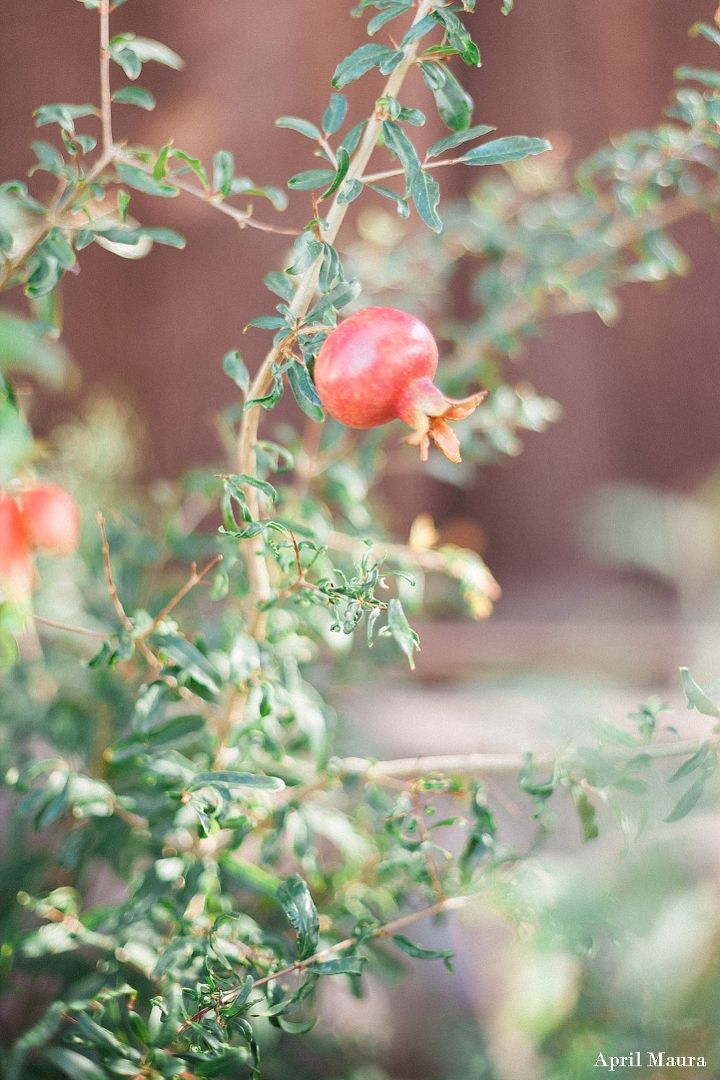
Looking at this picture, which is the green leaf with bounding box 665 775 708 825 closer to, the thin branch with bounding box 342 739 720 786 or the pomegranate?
the thin branch with bounding box 342 739 720 786

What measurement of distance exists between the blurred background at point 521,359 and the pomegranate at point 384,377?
0.71m

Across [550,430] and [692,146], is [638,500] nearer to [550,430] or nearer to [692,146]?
[550,430]

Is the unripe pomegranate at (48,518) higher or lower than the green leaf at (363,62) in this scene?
lower

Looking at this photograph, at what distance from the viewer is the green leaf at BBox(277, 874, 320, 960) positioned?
0.54 meters

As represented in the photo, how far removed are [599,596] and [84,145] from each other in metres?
1.51

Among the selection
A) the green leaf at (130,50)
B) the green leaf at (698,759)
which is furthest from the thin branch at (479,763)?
the green leaf at (130,50)

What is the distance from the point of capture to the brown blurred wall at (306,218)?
4.56 feet

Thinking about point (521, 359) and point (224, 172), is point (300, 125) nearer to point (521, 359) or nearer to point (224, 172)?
point (224, 172)

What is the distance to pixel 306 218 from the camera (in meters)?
1.49

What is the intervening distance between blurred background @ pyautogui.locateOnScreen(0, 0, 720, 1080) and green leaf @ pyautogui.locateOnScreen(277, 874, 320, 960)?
20.5 inches

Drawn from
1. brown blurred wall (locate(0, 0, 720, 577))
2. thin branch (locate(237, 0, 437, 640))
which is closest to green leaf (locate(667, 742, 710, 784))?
thin branch (locate(237, 0, 437, 640))

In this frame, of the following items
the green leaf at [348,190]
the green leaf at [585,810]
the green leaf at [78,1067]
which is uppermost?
the green leaf at [348,190]

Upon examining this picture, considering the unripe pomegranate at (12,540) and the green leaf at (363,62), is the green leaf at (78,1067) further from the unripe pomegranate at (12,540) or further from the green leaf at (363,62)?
the green leaf at (363,62)

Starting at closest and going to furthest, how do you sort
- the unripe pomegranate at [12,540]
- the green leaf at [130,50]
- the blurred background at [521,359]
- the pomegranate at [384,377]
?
the pomegranate at [384,377]
the green leaf at [130,50]
the unripe pomegranate at [12,540]
the blurred background at [521,359]
